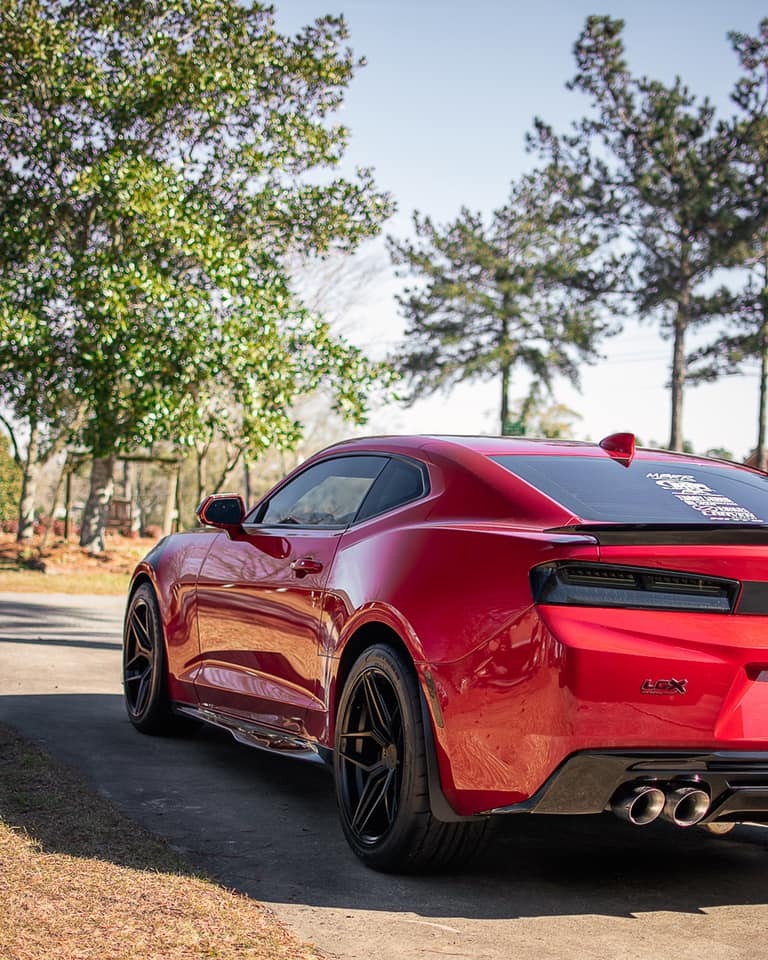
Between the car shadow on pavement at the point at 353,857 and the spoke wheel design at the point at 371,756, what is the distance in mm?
174

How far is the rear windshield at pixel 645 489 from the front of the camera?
175 inches

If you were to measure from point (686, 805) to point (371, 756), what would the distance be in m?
1.22

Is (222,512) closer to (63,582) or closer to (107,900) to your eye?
(107,900)

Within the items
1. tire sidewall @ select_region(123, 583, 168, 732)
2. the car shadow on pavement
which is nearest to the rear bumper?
the car shadow on pavement

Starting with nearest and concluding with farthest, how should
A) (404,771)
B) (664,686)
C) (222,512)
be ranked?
(664,686), (404,771), (222,512)

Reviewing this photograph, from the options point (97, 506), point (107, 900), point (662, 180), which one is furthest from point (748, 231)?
point (107, 900)

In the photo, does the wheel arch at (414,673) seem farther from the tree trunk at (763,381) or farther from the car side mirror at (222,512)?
the tree trunk at (763,381)

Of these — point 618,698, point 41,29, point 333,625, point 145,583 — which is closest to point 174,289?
point 41,29

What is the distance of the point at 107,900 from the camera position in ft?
13.1

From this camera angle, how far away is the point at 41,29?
68.4 ft

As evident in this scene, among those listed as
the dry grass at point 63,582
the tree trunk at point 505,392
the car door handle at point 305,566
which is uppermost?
the tree trunk at point 505,392

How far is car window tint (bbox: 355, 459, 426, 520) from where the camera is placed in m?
5.06

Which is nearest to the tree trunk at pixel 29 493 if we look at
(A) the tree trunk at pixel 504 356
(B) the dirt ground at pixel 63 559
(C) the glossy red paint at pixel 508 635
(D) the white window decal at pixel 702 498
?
(B) the dirt ground at pixel 63 559

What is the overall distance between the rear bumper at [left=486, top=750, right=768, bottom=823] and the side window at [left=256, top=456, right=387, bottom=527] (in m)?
1.73
